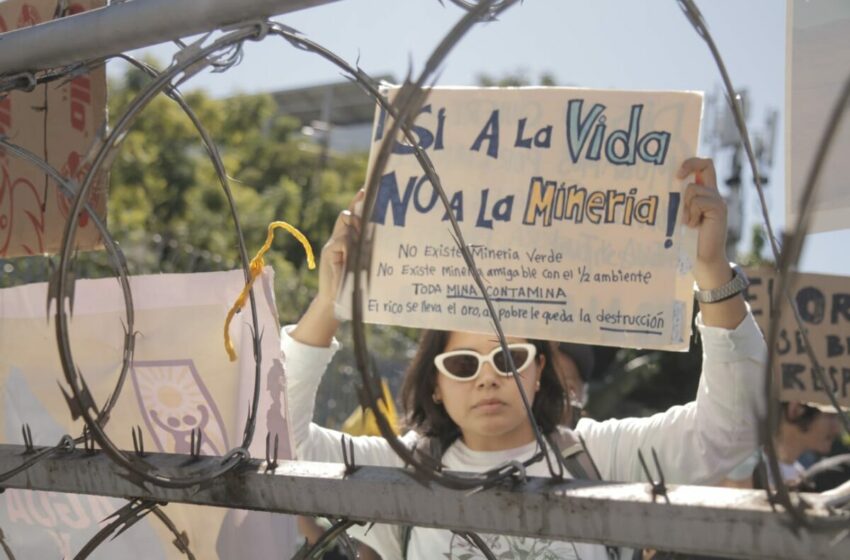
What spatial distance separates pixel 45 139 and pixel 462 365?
3.03 ft

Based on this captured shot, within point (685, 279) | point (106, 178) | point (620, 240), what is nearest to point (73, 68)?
point (106, 178)

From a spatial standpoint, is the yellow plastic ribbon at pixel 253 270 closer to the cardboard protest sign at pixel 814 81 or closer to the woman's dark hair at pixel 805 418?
the cardboard protest sign at pixel 814 81

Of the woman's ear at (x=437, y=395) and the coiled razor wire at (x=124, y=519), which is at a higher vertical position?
the woman's ear at (x=437, y=395)

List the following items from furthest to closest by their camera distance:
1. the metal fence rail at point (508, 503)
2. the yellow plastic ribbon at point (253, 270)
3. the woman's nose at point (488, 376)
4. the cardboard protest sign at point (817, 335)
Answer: the cardboard protest sign at point (817, 335)
the woman's nose at point (488, 376)
the yellow plastic ribbon at point (253, 270)
the metal fence rail at point (508, 503)

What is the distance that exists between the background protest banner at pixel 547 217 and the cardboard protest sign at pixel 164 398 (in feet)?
0.83

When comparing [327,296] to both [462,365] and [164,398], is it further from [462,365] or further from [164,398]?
[164,398]

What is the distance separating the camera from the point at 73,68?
1503mm

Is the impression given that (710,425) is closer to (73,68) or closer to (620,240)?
(620,240)

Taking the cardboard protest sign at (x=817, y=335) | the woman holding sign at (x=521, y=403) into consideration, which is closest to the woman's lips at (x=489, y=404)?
→ the woman holding sign at (x=521, y=403)

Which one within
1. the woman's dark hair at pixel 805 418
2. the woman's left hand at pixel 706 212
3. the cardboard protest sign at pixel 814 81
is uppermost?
the cardboard protest sign at pixel 814 81

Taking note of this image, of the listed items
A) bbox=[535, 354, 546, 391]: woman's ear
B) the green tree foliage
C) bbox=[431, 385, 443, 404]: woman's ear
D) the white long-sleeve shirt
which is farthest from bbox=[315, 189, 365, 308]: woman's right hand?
the green tree foliage

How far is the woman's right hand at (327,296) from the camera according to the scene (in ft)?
6.62

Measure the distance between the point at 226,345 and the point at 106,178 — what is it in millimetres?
326

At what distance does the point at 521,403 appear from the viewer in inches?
82.2
